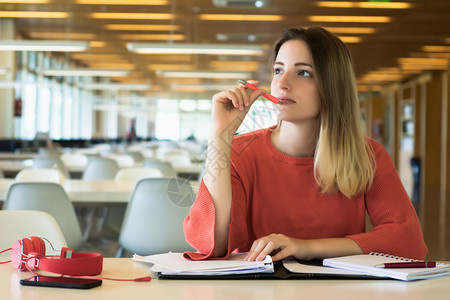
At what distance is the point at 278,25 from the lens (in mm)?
9555

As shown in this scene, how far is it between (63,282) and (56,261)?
0.36 feet

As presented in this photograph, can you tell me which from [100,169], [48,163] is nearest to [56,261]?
[100,169]

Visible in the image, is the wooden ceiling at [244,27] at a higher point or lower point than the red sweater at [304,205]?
higher

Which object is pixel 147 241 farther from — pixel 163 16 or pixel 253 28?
pixel 253 28

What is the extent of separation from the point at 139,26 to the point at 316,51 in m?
8.67

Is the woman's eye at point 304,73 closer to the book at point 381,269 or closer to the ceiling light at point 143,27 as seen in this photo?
the book at point 381,269

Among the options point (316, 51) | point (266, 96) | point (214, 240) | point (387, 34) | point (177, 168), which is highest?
point (387, 34)

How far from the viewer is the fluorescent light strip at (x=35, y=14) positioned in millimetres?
9055

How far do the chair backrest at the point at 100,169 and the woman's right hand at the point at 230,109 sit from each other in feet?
12.1

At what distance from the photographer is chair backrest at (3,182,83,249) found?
114 inches

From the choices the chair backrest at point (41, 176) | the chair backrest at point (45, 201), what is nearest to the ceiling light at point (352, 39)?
the chair backrest at point (41, 176)

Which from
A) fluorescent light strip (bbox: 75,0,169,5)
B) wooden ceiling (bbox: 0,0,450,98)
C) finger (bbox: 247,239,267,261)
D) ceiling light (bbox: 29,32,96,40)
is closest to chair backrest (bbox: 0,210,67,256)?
finger (bbox: 247,239,267,261)

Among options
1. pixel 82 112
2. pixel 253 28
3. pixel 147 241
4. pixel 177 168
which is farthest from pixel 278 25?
pixel 82 112

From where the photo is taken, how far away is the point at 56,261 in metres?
1.28
